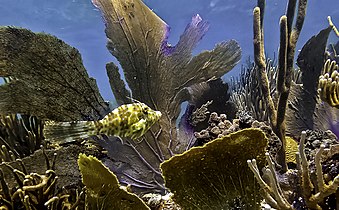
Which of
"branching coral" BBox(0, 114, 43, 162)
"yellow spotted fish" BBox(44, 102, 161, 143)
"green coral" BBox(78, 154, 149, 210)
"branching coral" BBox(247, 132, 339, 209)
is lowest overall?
"branching coral" BBox(247, 132, 339, 209)

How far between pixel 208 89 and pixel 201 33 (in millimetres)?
1341

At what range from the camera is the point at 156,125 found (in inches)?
170

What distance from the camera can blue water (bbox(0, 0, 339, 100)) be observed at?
2845 centimetres

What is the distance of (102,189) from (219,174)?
3.01ft

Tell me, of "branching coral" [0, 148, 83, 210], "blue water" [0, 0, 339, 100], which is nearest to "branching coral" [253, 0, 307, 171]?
"branching coral" [0, 148, 83, 210]

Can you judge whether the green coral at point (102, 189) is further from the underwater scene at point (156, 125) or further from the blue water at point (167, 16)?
the blue water at point (167, 16)

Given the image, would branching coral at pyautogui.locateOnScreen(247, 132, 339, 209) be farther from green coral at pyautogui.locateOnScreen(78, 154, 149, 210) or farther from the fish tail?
the fish tail

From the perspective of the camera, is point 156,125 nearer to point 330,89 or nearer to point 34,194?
point 34,194

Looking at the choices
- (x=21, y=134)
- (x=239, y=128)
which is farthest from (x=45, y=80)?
(x=239, y=128)

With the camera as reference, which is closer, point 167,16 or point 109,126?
point 109,126

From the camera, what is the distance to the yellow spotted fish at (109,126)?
10.5 ft

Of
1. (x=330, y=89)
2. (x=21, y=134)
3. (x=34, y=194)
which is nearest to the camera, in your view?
(x=34, y=194)

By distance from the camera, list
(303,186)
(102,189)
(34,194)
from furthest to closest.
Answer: (34,194)
(102,189)
(303,186)

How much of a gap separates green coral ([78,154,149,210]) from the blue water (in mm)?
22198
